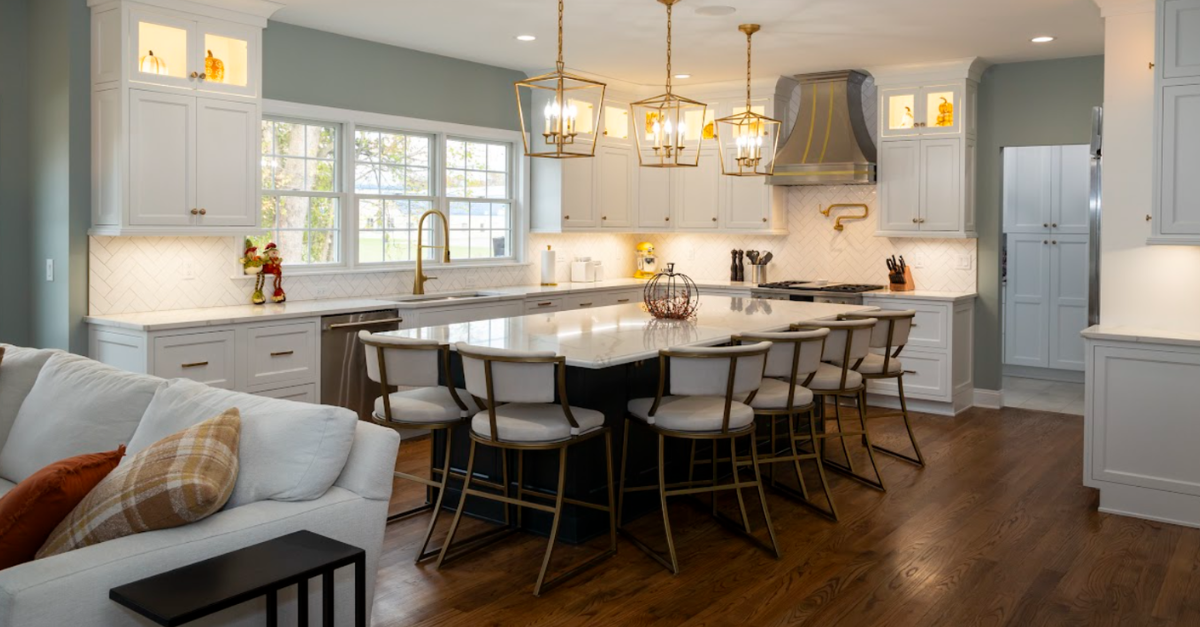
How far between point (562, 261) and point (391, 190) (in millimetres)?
1932

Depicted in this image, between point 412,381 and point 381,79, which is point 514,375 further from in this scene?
point 381,79

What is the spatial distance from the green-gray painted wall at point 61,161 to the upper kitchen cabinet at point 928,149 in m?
5.49

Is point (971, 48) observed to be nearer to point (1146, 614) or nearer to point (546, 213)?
point (546, 213)

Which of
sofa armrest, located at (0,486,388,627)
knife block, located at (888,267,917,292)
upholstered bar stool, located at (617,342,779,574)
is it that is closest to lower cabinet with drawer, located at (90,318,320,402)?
upholstered bar stool, located at (617,342,779,574)

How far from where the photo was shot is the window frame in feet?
20.5

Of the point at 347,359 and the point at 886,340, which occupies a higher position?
the point at 886,340

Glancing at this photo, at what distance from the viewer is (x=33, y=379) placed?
359 centimetres

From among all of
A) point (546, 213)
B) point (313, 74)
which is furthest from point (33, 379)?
point (546, 213)

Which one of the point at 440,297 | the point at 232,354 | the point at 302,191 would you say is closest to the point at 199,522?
the point at 232,354

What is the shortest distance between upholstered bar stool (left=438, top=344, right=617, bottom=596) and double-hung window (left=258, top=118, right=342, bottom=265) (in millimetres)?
2946

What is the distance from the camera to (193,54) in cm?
526

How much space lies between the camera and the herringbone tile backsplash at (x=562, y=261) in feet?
17.7

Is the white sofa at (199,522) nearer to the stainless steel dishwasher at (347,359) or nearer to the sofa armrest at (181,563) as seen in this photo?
the sofa armrest at (181,563)

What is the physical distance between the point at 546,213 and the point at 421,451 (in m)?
2.73
